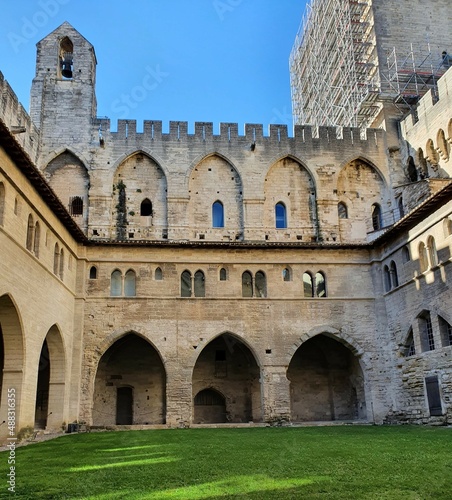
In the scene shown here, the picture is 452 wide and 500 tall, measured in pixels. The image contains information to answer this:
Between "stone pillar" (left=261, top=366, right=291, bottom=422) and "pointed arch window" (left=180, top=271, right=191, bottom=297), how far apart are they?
15.8 ft

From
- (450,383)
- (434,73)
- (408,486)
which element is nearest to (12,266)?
(408,486)

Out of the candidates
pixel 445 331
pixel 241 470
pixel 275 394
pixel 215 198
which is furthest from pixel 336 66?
pixel 241 470

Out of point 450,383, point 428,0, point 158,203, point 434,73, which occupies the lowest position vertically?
point 450,383

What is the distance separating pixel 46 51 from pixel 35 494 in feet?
85.6

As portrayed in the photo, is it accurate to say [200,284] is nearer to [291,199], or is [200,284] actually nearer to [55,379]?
[291,199]

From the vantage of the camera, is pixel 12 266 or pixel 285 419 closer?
pixel 12 266

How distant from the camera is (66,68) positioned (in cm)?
2988

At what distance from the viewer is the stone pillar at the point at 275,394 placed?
80.5ft

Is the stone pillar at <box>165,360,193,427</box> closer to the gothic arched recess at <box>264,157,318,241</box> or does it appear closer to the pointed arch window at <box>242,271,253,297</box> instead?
the pointed arch window at <box>242,271,253,297</box>

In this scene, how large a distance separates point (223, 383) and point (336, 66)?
21359 mm

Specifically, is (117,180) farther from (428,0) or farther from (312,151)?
(428,0)

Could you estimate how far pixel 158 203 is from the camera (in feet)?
91.9

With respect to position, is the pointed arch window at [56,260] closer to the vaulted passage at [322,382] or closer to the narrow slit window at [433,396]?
the vaulted passage at [322,382]

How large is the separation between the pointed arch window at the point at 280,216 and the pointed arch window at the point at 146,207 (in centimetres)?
632
